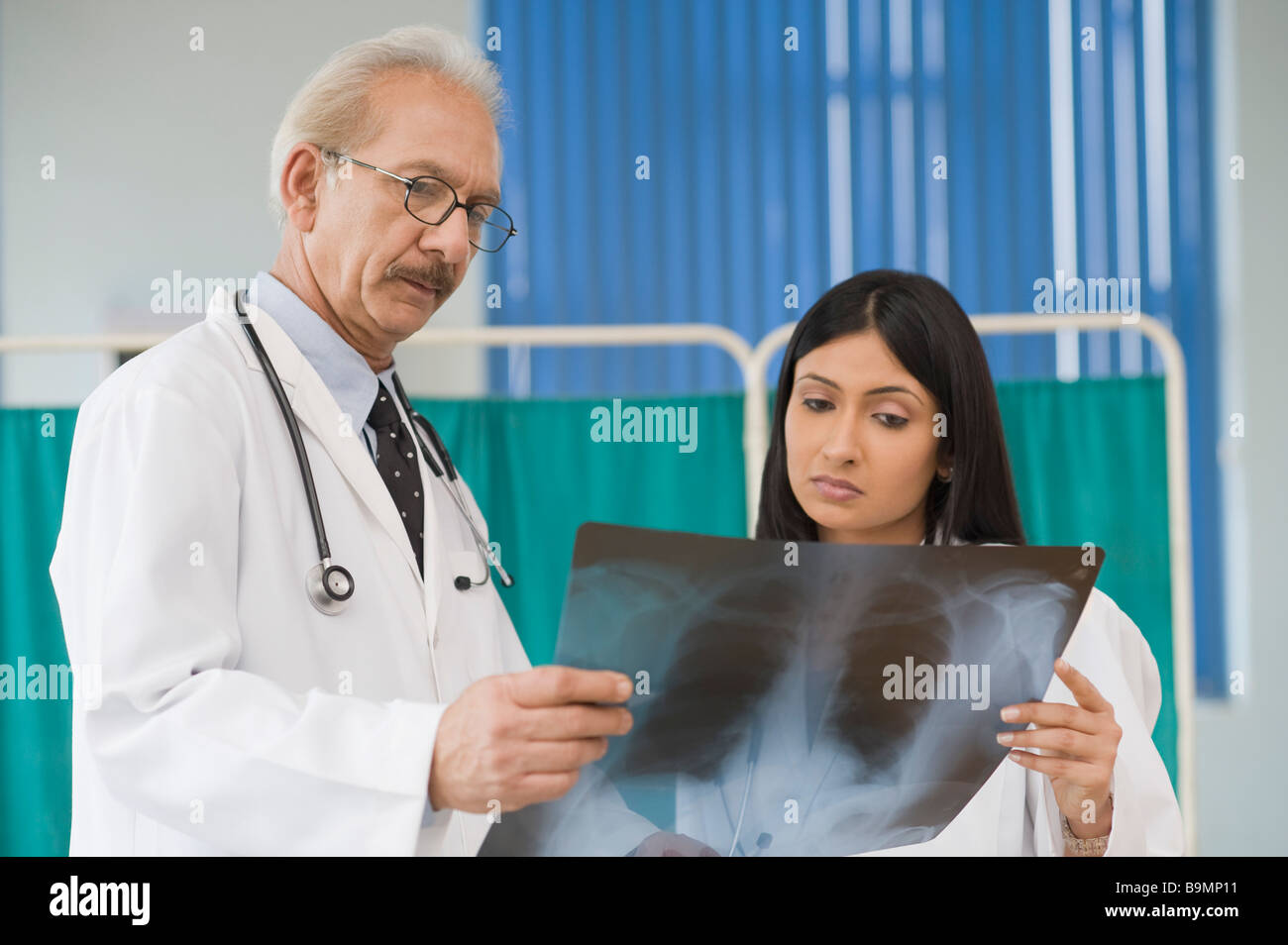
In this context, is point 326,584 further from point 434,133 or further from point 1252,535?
point 1252,535

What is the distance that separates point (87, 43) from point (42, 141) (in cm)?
33

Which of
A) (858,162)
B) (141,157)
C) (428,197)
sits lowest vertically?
(428,197)

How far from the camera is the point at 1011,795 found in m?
1.26

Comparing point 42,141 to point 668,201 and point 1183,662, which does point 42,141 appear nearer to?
point 668,201

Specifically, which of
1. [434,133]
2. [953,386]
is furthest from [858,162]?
[434,133]

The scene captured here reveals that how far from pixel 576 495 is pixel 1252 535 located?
6.58 feet

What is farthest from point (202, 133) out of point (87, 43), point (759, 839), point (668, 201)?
point (759, 839)

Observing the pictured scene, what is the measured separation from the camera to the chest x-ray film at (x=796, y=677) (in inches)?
33.4

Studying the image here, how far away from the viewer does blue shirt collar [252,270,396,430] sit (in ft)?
4.21

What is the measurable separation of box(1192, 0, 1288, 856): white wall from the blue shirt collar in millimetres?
2706

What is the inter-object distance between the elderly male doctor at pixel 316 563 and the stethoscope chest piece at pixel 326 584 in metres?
0.01

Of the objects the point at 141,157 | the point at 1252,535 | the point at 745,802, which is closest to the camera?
the point at 745,802

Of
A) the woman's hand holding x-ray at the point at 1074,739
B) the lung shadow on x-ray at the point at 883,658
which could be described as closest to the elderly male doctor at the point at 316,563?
the lung shadow on x-ray at the point at 883,658

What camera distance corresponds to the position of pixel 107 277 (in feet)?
11.5
